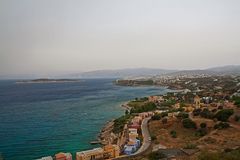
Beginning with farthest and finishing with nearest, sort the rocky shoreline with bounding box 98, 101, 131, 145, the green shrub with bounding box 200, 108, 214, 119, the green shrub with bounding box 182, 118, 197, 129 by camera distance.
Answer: the green shrub with bounding box 200, 108, 214, 119 < the green shrub with bounding box 182, 118, 197, 129 < the rocky shoreline with bounding box 98, 101, 131, 145

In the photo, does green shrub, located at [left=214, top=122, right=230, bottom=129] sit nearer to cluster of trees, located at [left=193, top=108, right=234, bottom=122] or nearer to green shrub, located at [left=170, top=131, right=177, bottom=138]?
cluster of trees, located at [left=193, top=108, right=234, bottom=122]

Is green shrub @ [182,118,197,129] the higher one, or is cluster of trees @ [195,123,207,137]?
green shrub @ [182,118,197,129]

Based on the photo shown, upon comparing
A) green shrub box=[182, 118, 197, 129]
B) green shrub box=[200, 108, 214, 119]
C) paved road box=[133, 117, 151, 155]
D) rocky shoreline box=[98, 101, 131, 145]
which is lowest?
rocky shoreline box=[98, 101, 131, 145]

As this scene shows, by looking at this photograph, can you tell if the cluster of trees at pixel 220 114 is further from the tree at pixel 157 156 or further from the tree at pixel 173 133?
the tree at pixel 157 156

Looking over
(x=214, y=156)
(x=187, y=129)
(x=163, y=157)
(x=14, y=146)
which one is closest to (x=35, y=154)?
(x=14, y=146)

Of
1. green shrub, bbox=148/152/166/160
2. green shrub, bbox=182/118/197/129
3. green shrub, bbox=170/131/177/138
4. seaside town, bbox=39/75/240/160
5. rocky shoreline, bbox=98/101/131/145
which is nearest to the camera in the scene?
green shrub, bbox=148/152/166/160

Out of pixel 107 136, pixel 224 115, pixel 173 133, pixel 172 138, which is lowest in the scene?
pixel 107 136

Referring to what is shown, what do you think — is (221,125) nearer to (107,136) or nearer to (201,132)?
(201,132)

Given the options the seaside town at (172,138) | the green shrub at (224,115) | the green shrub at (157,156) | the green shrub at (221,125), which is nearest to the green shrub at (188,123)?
the seaside town at (172,138)

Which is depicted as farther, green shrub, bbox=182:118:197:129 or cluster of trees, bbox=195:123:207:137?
green shrub, bbox=182:118:197:129

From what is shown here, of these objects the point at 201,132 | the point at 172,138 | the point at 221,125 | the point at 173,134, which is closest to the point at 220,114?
the point at 221,125

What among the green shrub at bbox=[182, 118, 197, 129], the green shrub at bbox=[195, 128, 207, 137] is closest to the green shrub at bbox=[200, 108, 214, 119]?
the green shrub at bbox=[182, 118, 197, 129]
